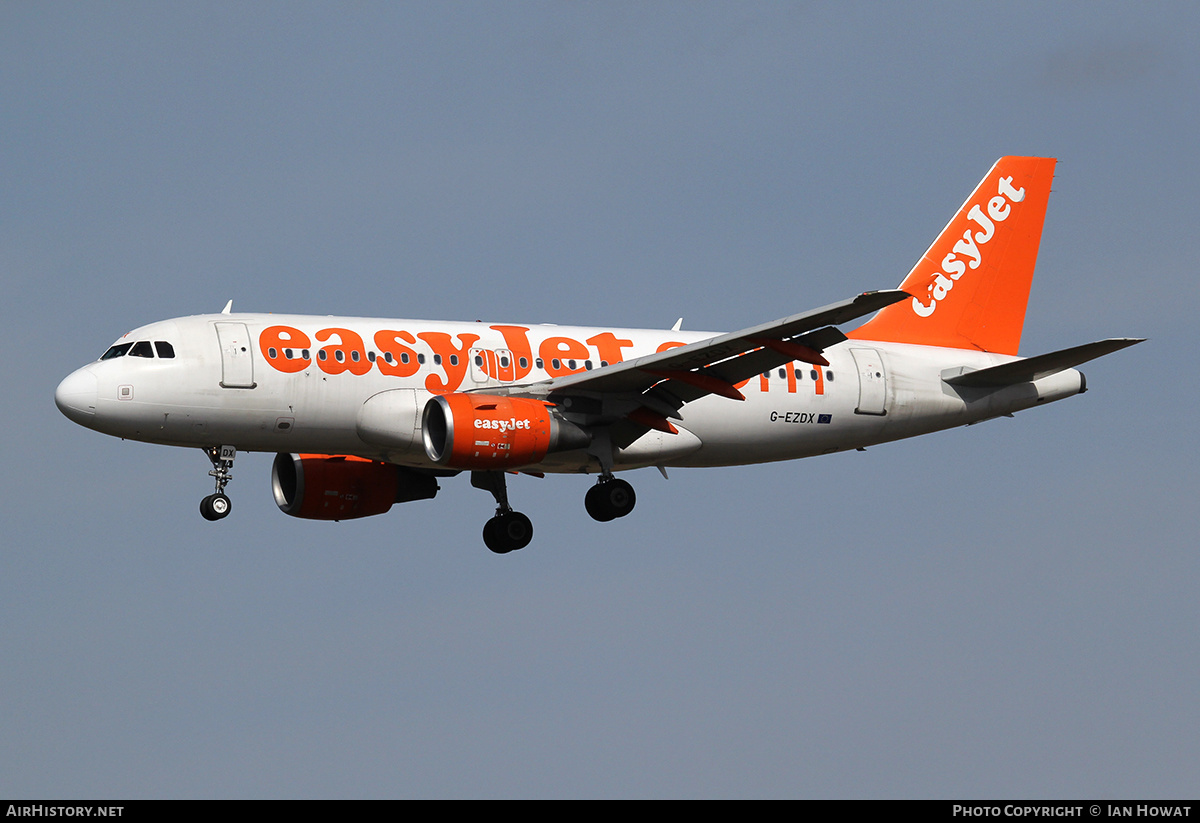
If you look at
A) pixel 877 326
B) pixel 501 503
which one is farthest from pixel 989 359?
pixel 501 503

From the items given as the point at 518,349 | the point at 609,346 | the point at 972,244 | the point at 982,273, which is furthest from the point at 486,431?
the point at 972,244

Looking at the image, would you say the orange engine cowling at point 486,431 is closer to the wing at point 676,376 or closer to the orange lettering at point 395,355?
the wing at point 676,376

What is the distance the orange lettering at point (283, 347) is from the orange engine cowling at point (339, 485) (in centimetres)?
504

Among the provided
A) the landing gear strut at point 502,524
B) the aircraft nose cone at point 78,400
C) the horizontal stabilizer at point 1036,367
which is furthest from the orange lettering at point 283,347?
the horizontal stabilizer at point 1036,367

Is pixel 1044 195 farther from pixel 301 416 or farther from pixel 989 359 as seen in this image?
pixel 301 416

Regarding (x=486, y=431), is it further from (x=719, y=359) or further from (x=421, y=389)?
(x=719, y=359)

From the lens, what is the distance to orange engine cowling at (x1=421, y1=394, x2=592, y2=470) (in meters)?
35.8

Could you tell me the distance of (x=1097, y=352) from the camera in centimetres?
3712

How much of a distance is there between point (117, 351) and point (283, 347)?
3451 mm

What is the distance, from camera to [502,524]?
41.5 metres

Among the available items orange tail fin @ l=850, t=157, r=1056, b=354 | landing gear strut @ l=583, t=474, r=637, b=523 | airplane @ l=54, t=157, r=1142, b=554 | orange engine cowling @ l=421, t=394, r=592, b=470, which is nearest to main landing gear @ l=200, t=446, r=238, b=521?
airplane @ l=54, t=157, r=1142, b=554

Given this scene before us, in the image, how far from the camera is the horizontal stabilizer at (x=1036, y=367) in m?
36.5

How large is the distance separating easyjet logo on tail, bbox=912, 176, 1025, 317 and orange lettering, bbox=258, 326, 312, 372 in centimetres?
1580
